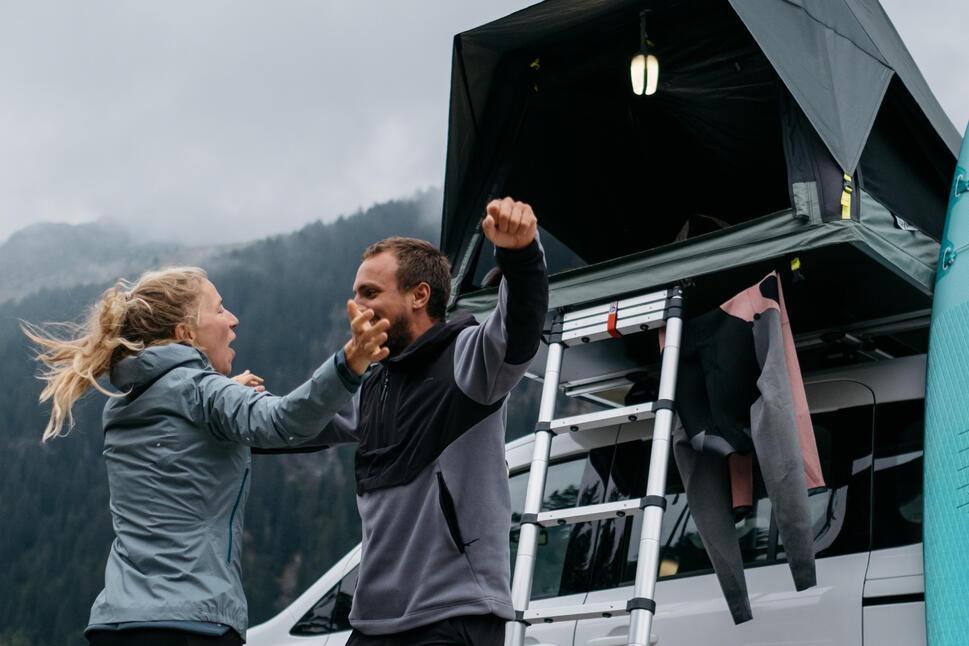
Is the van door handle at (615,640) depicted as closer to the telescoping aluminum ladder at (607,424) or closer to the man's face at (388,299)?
the telescoping aluminum ladder at (607,424)

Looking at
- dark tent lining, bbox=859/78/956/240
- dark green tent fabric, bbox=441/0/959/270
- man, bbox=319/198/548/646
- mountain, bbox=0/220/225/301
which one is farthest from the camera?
mountain, bbox=0/220/225/301

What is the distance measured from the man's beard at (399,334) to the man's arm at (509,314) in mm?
290

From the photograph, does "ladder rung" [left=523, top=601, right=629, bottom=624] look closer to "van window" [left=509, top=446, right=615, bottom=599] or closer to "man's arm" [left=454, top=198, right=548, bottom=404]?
"van window" [left=509, top=446, right=615, bottom=599]

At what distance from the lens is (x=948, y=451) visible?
3.28 m

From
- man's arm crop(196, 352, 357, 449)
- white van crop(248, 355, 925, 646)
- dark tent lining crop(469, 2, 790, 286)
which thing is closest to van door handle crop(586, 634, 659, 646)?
white van crop(248, 355, 925, 646)

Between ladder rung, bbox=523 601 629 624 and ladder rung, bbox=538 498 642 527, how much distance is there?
257mm

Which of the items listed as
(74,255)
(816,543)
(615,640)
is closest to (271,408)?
(615,640)

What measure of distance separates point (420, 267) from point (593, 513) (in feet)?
3.25

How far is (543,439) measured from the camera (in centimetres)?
370

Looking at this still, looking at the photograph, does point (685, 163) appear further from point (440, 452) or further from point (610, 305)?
point (440, 452)

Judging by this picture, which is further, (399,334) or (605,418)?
(605,418)

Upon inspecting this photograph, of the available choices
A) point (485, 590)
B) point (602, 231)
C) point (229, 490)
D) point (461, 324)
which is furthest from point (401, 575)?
point (602, 231)

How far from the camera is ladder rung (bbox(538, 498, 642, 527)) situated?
3357 mm

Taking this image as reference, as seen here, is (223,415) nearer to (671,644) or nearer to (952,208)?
(671,644)
